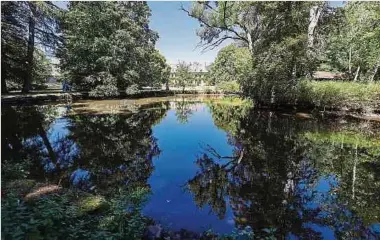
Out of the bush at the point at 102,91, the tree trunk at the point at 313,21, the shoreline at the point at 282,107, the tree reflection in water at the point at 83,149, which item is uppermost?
the tree trunk at the point at 313,21

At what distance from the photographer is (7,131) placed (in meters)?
9.02

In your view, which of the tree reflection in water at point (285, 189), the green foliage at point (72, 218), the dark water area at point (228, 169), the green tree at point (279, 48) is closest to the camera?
the green foliage at point (72, 218)

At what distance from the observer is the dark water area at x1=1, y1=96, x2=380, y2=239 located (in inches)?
159

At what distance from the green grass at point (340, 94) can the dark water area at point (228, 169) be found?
96.2 inches

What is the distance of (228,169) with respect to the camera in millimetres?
6254

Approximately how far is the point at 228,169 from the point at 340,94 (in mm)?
10071

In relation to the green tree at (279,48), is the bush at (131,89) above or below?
below

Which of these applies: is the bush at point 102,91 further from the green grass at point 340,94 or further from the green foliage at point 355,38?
the green foliage at point 355,38

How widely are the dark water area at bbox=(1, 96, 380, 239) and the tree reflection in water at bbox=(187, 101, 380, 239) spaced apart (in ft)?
0.05

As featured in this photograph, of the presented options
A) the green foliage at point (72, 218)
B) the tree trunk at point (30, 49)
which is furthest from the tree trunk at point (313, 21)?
the tree trunk at point (30, 49)

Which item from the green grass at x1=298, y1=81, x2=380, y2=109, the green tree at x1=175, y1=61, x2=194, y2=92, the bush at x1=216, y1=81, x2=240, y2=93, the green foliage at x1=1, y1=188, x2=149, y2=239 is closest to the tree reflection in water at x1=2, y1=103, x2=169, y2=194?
the green foliage at x1=1, y1=188, x2=149, y2=239

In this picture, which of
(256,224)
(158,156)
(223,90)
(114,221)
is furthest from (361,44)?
(114,221)

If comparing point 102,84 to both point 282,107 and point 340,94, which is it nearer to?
point 282,107

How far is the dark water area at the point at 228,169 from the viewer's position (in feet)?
13.3
